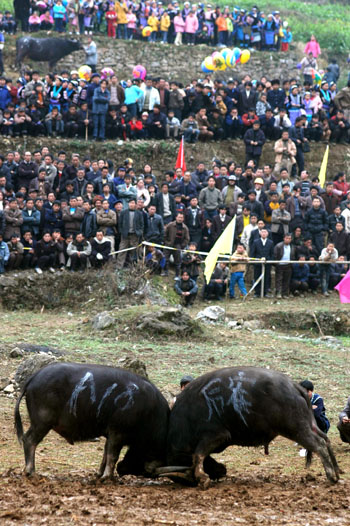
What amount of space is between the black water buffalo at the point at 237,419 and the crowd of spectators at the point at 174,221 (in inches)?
477

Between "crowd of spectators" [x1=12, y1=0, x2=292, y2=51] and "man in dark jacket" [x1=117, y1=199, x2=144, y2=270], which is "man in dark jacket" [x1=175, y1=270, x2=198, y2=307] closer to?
"man in dark jacket" [x1=117, y1=199, x2=144, y2=270]

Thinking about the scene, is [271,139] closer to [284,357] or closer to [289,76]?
[289,76]

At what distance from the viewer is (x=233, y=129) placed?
30.8 m

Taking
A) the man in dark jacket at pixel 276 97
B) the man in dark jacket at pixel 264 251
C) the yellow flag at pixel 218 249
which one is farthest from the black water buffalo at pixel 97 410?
the man in dark jacket at pixel 276 97

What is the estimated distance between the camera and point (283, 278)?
23766 mm

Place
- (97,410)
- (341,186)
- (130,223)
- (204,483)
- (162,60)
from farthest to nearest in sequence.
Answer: (162,60) → (341,186) → (130,223) → (97,410) → (204,483)

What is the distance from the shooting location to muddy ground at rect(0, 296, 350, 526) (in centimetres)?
831

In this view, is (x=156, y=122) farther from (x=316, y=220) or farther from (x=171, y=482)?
(x=171, y=482)

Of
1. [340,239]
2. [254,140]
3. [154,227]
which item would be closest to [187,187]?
[154,227]

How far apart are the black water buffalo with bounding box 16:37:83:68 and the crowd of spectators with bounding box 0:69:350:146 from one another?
7.25 m

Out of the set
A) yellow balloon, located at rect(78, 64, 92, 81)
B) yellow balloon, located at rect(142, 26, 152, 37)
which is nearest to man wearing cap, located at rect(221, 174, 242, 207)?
yellow balloon, located at rect(78, 64, 92, 81)

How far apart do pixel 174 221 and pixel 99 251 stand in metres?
2.28

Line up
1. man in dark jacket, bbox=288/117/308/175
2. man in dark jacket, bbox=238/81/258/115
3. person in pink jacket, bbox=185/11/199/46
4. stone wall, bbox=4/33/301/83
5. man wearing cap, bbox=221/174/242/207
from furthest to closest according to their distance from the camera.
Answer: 1. person in pink jacket, bbox=185/11/199/46
2. stone wall, bbox=4/33/301/83
3. man in dark jacket, bbox=238/81/258/115
4. man in dark jacket, bbox=288/117/308/175
5. man wearing cap, bbox=221/174/242/207

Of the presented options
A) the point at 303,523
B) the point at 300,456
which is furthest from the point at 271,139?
the point at 303,523
